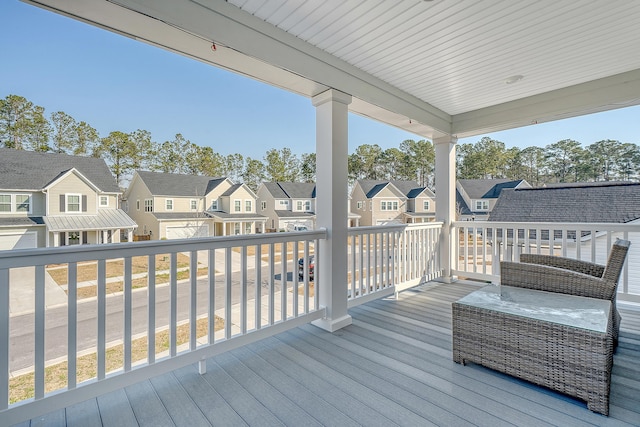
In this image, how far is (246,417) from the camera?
165cm

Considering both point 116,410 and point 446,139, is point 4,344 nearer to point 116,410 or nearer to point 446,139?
point 116,410

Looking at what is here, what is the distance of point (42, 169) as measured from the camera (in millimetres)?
1434

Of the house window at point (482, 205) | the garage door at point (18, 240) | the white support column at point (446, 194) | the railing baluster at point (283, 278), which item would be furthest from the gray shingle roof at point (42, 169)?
the house window at point (482, 205)

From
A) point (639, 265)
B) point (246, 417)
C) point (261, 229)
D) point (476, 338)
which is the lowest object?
point (246, 417)

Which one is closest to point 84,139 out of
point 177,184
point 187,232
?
point 177,184

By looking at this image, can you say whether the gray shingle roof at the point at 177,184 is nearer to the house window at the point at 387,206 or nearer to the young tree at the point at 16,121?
the young tree at the point at 16,121

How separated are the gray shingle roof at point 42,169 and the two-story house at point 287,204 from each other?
1.02 metres

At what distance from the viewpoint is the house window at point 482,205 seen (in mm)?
4660

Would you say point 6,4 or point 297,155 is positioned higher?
point 6,4

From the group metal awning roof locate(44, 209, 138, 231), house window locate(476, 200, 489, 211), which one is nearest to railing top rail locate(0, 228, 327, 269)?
metal awning roof locate(44, 209, 138, 231)

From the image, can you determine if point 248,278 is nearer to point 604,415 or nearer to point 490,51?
point 604,415

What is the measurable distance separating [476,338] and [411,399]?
0.66 meters

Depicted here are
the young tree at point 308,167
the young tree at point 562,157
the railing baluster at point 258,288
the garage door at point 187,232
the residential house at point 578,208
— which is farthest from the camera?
the young tree at point 562,157

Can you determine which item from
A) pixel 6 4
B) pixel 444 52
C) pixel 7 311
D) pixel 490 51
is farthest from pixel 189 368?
pixel 490 51
